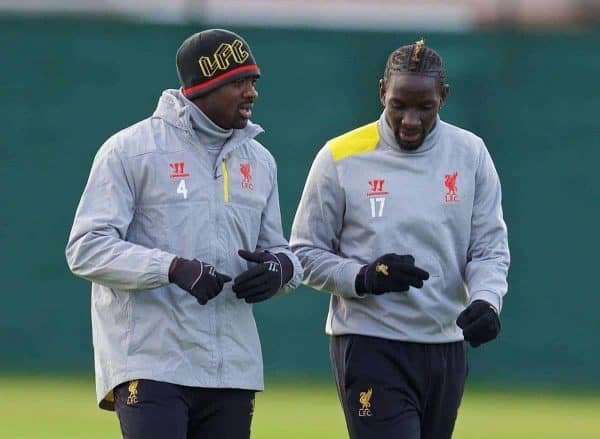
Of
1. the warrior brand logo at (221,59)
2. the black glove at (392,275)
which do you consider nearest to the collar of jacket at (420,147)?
the black glove at (392,275)

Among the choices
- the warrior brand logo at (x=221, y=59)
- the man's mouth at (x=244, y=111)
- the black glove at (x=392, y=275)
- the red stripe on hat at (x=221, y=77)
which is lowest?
the black glove at (x=392, y=275)

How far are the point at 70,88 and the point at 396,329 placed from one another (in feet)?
21.6

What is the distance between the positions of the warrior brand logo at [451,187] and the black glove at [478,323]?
0.43 metres

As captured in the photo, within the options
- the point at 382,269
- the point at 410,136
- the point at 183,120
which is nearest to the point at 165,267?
the point at 183,120

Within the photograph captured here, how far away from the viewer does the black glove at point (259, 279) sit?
5.24 m

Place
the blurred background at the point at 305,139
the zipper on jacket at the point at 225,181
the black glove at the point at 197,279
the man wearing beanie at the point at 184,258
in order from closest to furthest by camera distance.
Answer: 1. the black glove at the point at 197,279
2. the man wearing beanie at the point at 184,258
3. the zipper on jacket at the point at 225,181
4. the blurred background at the point at 305,139

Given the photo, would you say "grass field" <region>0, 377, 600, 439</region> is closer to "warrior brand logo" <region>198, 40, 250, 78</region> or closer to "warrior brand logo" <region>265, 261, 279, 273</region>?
"warrior brand logo" <region>265, 261, 279, 273</region>

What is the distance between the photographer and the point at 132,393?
16.9ft

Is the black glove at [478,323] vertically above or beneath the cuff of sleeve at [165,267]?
A: beneath

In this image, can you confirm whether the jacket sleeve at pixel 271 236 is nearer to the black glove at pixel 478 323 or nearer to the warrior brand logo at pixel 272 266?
the warrior brand logo at pixel 272 266

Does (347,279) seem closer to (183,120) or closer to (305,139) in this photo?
(183,120)

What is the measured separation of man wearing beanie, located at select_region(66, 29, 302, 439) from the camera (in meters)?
5.14

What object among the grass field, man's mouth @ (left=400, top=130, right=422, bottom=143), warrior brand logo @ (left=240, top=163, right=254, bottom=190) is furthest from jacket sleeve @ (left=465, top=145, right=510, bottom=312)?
the grass field

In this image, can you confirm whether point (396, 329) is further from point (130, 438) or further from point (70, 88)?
point (70, 88)
